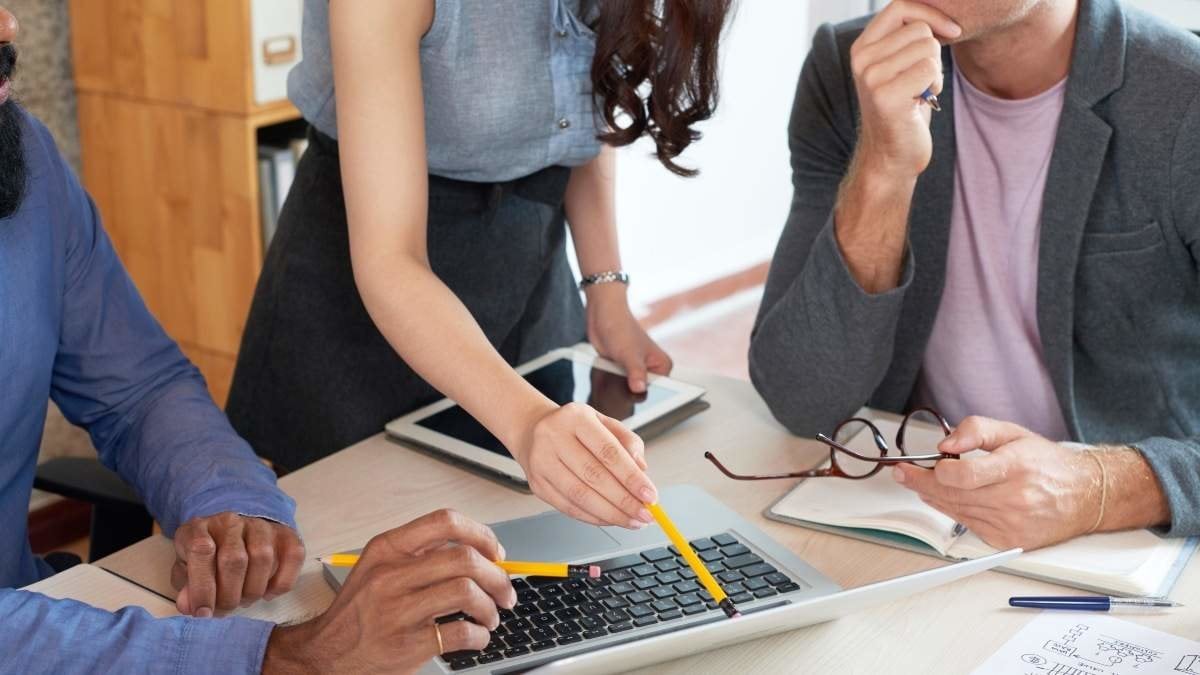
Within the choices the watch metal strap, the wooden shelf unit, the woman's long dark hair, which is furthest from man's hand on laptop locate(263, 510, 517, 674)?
the wooden shelf unit

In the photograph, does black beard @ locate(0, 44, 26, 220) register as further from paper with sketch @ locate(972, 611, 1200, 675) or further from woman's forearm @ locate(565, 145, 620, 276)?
paper with sketch @ locate(972, 611, 1200, 675)

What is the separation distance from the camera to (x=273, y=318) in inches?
70.1

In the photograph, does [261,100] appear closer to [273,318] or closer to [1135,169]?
[273,318]

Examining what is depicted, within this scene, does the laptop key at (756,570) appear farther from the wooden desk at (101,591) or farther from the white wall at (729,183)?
the white wall at (729,183)

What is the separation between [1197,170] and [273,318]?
114cm

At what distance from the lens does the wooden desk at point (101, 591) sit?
116 centimetres

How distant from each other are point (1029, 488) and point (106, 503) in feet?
3.22

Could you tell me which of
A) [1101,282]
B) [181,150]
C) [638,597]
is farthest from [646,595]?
[181,150]

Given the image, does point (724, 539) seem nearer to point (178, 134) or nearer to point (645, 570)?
point (645, 570)

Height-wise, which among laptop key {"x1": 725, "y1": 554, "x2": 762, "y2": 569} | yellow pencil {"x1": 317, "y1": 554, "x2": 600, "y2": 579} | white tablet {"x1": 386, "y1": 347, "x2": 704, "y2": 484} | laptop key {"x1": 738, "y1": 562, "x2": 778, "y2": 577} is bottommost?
white tablet {"x1": 386, "y1": 347, "x2": 704, "y2": 484}

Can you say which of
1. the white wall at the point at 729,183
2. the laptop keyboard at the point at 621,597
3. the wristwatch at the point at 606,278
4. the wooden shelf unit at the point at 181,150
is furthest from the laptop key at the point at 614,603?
the white wall at the point at 729,183

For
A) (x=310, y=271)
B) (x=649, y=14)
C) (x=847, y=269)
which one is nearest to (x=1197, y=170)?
(x=847, y=269)

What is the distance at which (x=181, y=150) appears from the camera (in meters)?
2.88

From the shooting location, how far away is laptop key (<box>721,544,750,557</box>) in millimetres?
1222
